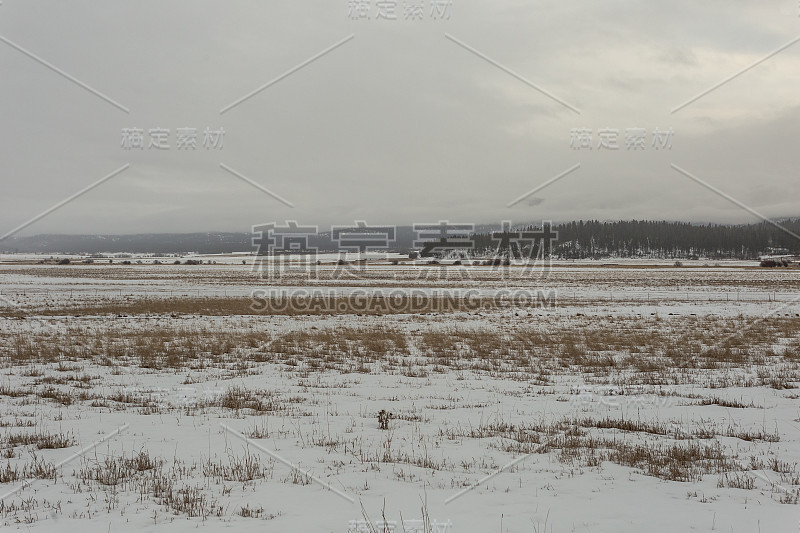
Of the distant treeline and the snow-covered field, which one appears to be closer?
the snow-covered field

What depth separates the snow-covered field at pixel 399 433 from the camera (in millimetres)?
6039

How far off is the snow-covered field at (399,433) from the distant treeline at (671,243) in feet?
516

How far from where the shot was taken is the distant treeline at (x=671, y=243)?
16900 centimetres

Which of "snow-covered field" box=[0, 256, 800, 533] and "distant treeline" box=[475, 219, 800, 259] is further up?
"distant treeline" box=[475, 219, 800, 259]

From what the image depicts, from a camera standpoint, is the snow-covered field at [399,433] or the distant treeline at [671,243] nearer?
the snow-covered field at [399,433]

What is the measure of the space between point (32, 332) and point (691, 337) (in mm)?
28909

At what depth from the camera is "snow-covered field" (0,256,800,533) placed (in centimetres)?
604

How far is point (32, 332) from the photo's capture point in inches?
893

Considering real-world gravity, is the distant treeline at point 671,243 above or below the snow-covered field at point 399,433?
above

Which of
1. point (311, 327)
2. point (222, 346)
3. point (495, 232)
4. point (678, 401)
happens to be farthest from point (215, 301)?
point (495, 232)

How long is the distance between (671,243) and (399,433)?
196 metres

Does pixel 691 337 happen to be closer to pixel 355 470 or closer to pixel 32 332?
pixel 355 470

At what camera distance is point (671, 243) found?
180 metres

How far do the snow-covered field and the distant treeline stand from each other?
15731 cm
